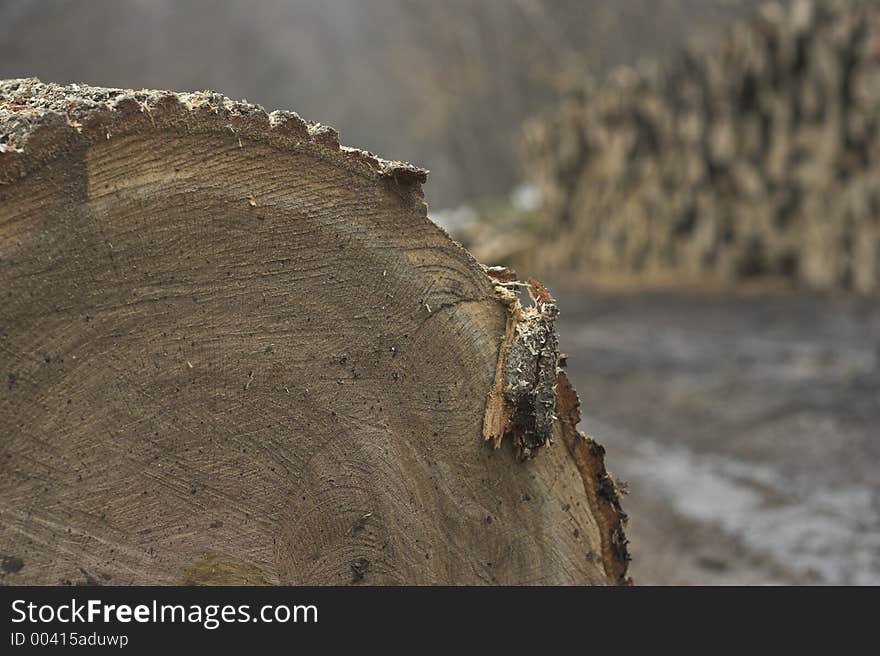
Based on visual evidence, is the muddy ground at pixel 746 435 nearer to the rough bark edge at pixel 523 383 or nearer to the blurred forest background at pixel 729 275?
the blurred forest background at pixel 729 275

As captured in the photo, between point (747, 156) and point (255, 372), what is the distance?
7.11 m

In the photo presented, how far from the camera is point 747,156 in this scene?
25.6 feet

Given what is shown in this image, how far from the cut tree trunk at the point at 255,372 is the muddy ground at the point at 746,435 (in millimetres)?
1577

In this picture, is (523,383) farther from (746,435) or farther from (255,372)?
(746,435)

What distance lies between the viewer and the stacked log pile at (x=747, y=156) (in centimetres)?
696

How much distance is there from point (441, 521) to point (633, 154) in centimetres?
805

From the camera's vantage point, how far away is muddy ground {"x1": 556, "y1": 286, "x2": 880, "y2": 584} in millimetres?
3051

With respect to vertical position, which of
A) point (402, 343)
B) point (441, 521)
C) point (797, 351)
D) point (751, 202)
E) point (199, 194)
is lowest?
point (441, 521)

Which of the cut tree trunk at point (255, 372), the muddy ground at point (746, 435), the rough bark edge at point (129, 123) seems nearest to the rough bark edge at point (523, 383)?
the cut tree trunk at point (255, 372)

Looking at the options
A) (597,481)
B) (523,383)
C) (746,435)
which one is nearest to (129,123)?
(523,383)

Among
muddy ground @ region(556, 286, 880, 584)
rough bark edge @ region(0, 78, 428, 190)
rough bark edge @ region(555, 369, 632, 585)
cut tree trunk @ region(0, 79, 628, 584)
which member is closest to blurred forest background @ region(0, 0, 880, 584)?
muddy ground @ region(556, 286, 880, 584)

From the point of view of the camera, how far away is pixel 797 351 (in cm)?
562

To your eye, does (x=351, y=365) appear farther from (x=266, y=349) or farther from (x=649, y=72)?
(x=649, y=72)
